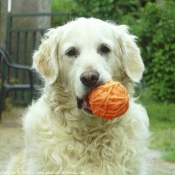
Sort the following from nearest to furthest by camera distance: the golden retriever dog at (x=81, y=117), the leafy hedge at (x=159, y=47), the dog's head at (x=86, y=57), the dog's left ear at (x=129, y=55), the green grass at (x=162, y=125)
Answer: the dog's head at (x=86, y=57), the golden retriever dog at (x=81, y=117), the dog's left ear at (x=129, y=55), the green grass at (x=162, y=125), the leafy hedge at (x=159, y=47)

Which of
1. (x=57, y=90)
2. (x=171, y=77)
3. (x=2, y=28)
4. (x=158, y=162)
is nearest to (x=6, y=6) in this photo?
(x=2, y=28)

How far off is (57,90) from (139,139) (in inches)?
31.1

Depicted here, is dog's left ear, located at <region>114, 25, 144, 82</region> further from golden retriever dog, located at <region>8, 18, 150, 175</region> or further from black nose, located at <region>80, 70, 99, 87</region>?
black nose, located at <region>80, 70, 99, 87</region>

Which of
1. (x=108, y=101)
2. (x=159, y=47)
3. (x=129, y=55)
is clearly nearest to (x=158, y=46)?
(x=159, y=47)

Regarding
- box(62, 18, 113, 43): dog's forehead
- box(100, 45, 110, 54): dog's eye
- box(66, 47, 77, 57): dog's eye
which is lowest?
box(66, 47, 77, 57): dog's eye

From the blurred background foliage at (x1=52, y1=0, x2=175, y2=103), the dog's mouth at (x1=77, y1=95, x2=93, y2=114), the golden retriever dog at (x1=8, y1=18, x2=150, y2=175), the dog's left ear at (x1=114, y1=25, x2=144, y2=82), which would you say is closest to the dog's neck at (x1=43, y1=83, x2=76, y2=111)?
the golden retriever dog at (x1=8, y1=18, x2=150, y2=175)

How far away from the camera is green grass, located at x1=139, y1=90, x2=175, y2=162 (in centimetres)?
905

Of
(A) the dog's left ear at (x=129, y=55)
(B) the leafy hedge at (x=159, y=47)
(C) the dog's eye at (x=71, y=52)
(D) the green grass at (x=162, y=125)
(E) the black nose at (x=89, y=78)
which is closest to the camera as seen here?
(E) the black nose at (x=89, y=78)

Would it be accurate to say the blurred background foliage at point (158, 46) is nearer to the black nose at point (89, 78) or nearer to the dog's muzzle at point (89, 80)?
the dog's muzzle at point (89, 80)

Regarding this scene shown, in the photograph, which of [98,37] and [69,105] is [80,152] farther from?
[98,37]

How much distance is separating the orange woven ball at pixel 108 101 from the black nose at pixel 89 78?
0.21 feet

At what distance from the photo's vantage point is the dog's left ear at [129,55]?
203 inches

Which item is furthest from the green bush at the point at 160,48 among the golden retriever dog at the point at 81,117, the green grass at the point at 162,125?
the golden retriever dog at the point at 81,117

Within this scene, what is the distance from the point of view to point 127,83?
5.19 metres
